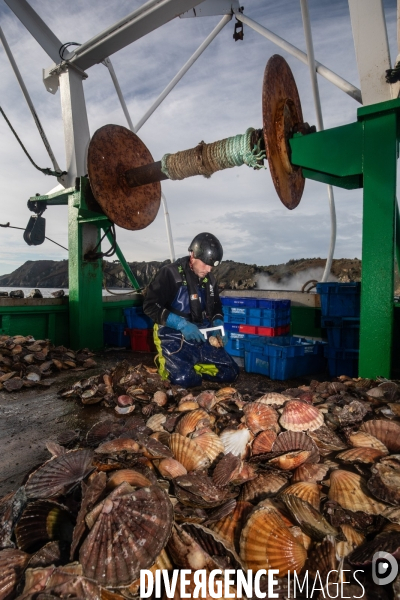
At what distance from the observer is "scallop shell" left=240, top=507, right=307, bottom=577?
1.25 m

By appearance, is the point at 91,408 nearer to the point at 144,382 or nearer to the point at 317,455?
the point at 144,382

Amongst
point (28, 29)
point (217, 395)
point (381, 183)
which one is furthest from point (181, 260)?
point (28, 29)

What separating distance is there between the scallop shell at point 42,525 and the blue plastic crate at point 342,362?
13.6ft

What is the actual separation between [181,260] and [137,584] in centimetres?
404

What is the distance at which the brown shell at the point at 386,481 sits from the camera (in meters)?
1.51

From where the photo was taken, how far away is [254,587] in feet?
3.93

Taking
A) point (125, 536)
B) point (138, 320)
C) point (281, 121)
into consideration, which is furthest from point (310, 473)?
point (138, 320)

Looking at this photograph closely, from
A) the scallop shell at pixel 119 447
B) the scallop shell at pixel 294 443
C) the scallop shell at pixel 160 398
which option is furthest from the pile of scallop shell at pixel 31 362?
the scallop shell at pixel 294 443

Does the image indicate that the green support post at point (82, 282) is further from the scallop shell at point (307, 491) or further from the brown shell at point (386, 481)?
the brown shell at point (386, 481)

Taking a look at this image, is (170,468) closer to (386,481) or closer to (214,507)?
(214,507)

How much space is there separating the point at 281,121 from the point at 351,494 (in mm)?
3339

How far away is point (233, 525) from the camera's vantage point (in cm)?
141

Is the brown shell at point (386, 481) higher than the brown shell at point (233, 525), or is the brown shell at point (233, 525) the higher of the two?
the brown shell at point (386, 481)

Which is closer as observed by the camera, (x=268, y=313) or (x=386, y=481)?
(x=386, y=481)
